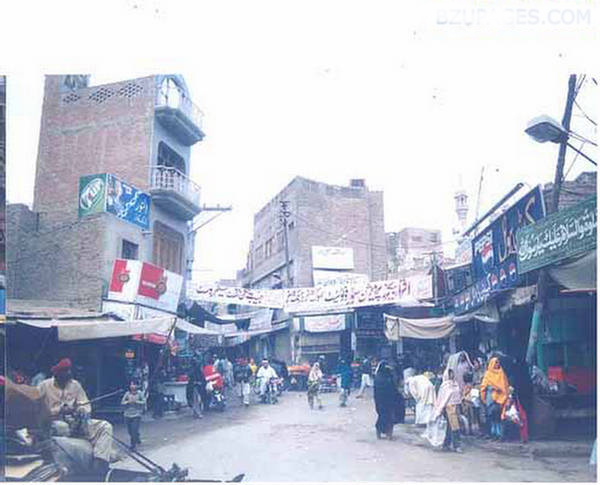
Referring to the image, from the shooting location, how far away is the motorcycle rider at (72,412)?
16.9 feet

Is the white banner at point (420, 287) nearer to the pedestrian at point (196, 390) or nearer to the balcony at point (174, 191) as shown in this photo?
the pedestrian at point (196, 390)

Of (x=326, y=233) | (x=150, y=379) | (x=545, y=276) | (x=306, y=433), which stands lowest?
(x=306, y=433)

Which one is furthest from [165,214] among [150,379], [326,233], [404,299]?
[404,299]

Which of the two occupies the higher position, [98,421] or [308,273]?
[308,273]

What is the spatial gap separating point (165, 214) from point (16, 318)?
225 cm

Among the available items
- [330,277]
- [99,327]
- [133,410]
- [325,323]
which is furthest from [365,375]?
[99,327]

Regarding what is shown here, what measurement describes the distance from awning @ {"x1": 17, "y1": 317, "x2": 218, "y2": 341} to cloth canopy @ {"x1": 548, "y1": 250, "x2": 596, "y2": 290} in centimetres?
432

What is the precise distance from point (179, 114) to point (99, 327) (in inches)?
111

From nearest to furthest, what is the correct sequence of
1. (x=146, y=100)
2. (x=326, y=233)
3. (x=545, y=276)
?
(x=545, y=276) < (x=146, y=100) < (x=326, y=233)

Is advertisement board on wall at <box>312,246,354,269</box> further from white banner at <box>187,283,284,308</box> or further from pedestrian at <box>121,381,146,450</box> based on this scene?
pedestrian at <box>121,381,146,450</box>

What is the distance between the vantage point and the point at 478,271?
888 centimetres

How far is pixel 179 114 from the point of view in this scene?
7164 millimetres

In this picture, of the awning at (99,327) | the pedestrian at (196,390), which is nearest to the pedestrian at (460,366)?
the pedestrian at (196,390)

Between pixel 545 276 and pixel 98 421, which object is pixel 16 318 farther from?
pixel 545 276
